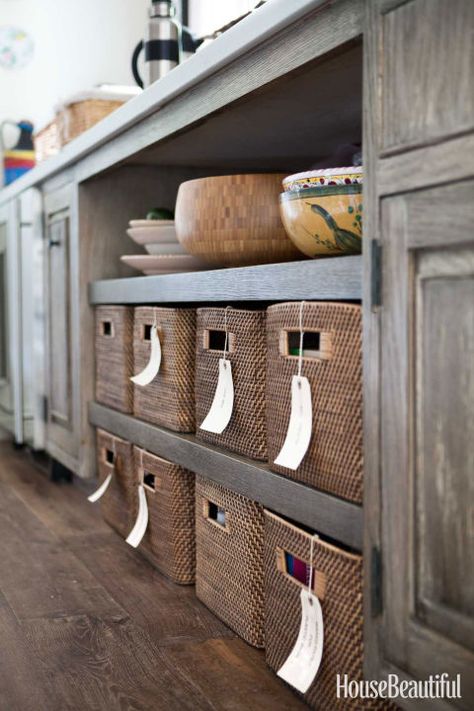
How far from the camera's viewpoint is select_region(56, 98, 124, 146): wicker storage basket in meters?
2.51

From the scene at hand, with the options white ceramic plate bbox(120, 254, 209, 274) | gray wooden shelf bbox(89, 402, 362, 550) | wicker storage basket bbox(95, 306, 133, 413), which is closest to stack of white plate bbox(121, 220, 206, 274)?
white ceramic plate bbox(120, 254, 209, 274)

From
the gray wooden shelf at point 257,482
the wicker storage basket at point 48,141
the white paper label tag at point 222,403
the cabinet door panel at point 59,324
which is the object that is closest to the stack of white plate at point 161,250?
the gray wooden shelf at point 257,482

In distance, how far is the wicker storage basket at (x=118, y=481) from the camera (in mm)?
1940

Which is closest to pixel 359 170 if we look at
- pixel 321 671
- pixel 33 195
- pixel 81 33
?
pixel 321 671

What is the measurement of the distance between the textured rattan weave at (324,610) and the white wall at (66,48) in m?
3.02

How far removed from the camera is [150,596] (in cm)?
162

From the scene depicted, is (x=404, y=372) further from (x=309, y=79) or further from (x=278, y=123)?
(x=278, y=123)

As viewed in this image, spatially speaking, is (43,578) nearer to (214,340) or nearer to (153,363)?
(153,363)

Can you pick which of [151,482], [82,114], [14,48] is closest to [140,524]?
[151,482]

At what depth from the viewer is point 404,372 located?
943 mm

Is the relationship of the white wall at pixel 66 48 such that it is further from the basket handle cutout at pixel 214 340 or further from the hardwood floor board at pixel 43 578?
the basket handle cutout at pixel 214 340

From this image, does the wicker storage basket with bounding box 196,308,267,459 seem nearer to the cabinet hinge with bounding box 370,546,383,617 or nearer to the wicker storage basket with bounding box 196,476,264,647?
the wicker storage basket with bounding box 196,476,264,647

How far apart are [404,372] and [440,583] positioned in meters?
0.22

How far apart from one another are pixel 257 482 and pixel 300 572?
16cm
